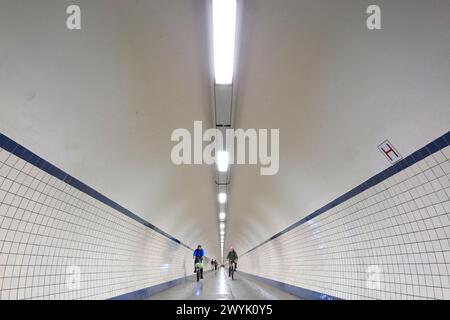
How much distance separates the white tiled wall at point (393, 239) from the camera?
3885 millimetres

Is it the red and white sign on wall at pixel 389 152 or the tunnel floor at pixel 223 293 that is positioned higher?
the red and white sign on wall at pixel 389 152

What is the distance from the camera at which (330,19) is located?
3.79 meters

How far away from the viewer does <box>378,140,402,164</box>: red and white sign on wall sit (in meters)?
4.43

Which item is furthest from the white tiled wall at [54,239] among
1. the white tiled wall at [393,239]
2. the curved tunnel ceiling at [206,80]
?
the white tiled wall at [393,239]

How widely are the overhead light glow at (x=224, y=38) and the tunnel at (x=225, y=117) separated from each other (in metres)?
0.02

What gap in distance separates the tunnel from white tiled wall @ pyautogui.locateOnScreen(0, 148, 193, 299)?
0.02m

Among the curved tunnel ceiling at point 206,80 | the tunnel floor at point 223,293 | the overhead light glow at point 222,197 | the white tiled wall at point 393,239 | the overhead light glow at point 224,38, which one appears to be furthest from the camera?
the overhead light glow at point 222,197

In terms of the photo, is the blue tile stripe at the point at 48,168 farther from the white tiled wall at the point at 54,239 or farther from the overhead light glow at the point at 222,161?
the overhead light glow at the point at 222,161

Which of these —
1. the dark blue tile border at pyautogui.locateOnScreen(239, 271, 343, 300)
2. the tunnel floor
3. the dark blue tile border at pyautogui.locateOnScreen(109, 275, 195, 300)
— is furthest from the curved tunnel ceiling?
the tunnel floor

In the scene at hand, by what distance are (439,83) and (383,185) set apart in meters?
1.91

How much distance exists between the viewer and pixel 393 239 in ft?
16.0

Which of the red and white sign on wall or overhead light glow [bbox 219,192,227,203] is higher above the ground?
the red and white sign on wall

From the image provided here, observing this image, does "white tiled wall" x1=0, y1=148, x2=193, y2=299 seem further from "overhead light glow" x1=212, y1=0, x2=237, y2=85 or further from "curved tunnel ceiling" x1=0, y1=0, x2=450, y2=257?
"overhead light glow" x1=212, y1=0, x2=237, y2=85
